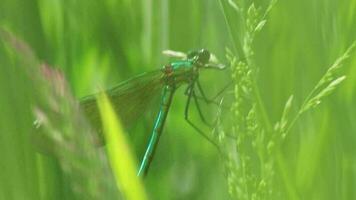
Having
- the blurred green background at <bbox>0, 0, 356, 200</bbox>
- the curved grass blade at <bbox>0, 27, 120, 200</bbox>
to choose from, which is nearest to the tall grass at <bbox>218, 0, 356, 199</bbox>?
the blurred green background at <bbox>0, 0, 356, 200</bbox>

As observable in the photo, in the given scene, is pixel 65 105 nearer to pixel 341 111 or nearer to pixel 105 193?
pixel 105 193

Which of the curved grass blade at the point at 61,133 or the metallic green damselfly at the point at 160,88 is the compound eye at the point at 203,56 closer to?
the metallic green damselfly at the point at 160,88

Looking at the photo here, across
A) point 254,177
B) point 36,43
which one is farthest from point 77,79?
point 254,177

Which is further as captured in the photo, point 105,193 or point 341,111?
point 341,111

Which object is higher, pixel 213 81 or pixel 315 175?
pixel 213 81

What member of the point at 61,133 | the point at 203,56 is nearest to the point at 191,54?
the point at 203,56

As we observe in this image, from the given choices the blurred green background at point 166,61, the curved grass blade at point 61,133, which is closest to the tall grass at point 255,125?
the blurred green background at point 166,61

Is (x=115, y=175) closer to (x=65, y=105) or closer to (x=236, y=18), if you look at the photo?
(x=65, y=105)
